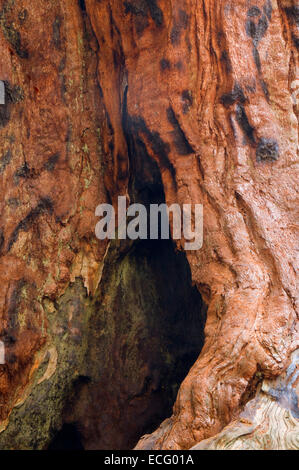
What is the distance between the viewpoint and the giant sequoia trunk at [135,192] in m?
2.65

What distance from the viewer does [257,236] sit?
2768mm

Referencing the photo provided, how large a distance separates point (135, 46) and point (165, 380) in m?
2.17

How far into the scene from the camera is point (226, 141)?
116 inches

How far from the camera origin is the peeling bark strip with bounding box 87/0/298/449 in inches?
101

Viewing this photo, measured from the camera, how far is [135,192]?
3.58 metres

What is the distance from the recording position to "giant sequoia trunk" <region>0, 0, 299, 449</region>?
8.68ft

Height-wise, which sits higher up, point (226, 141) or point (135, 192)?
point (226, 141)

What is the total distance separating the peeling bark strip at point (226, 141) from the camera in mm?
2561

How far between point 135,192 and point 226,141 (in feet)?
2.76

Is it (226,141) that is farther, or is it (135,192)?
(135,192)
